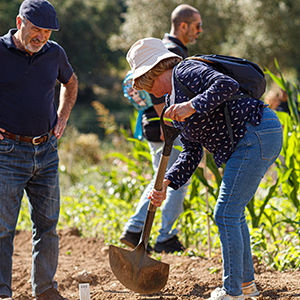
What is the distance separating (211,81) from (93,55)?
2042 centimetres

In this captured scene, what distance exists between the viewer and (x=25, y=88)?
2201 millimetres

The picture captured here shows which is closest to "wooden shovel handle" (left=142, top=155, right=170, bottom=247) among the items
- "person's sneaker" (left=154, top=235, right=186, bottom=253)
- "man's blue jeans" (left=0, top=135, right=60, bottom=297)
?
"man's blue jeans" (left=0, top=135, right=60, bottom=297)

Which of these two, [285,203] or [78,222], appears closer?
[285,203]

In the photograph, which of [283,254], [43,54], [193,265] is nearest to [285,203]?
[283,254]

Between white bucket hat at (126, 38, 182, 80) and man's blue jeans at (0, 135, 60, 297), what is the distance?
72cm

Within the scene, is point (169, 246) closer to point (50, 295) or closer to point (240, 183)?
point (50, 295)

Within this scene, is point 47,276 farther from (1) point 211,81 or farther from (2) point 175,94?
(1) point 211,81

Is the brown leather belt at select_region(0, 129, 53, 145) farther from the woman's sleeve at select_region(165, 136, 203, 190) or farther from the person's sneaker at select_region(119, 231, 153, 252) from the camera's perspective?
the person's sneaker at select_region(119, 231, 153, 252)

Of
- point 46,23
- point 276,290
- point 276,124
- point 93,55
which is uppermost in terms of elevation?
point 93,55

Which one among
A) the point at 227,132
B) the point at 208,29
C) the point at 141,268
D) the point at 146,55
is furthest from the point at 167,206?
the point at 208,29

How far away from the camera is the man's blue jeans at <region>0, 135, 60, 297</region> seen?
2.21 metres

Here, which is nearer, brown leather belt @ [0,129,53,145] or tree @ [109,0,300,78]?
→ brown leather belt @ [0,129,53,145]

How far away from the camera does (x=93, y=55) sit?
21391 mm

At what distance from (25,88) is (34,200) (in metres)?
0.65
